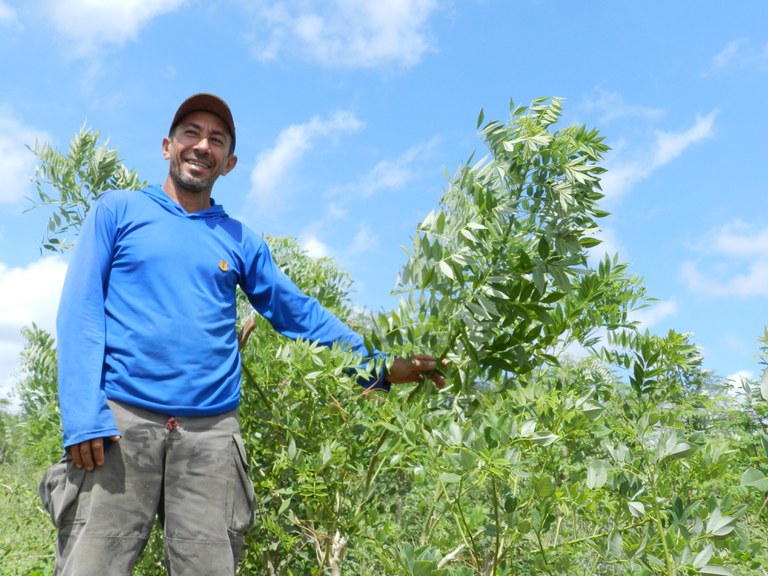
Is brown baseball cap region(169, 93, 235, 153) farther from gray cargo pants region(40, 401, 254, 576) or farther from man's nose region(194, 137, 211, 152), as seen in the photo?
gray cargo pants region(40, 401, 254, 576)

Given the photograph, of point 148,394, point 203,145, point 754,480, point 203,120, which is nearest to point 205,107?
point 203,120

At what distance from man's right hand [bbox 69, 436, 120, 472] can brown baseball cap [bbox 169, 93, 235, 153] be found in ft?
4.03

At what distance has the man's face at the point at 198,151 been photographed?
2521mm

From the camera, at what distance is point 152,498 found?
2158mm

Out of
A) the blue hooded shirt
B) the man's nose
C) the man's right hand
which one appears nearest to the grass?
the man's right hand

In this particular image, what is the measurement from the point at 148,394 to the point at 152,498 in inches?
12.7

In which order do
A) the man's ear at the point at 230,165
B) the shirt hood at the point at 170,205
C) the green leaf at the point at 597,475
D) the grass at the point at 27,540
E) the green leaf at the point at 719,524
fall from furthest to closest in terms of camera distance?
the grass at the point at 27,540
the man's ear at the point at 230,165
the shirt hood at the point at 170,205
the green leaf at the point at 597,475
the green leaf at the point at 719,524

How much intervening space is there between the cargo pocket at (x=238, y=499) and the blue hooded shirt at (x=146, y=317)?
16 cm

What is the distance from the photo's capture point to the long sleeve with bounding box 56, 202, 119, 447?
6.67 feet

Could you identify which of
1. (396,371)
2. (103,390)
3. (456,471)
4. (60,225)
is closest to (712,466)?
(456,471)

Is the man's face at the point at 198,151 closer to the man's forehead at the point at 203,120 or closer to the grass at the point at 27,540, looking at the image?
the man's forehead at the point at 203,120

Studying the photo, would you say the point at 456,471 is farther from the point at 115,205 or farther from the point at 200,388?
the point at 115,205

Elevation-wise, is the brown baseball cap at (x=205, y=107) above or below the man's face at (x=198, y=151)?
above

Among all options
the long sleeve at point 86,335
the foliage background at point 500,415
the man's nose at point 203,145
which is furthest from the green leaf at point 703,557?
the man's nose at point 203,145
